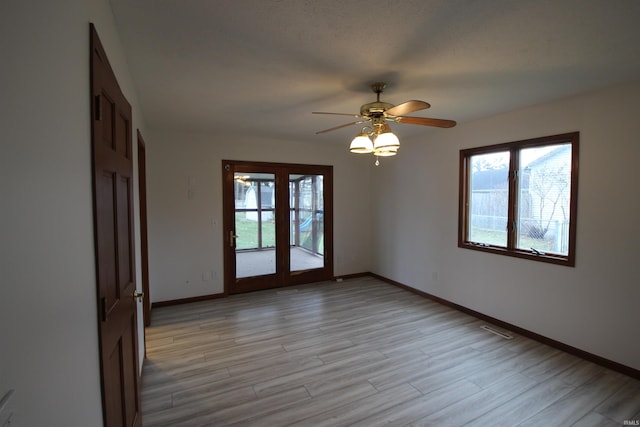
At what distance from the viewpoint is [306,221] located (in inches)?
217

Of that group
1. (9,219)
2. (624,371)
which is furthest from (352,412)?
(624,371)

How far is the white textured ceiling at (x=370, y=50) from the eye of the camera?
161 cm

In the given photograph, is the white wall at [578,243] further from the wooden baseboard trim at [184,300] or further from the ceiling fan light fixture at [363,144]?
Answer: the wooden baseboard trim at [184,300]

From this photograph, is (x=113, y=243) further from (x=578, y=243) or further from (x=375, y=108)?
(x=578, y=243)

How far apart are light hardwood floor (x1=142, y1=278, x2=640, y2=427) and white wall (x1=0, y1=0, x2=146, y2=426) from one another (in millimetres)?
1445

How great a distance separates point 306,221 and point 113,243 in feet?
13.7

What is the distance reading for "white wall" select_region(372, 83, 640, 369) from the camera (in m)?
2.67

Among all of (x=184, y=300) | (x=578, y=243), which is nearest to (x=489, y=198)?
(x=578, y=243)

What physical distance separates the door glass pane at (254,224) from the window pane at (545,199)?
3.59 metres

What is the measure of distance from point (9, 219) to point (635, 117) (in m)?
4.02

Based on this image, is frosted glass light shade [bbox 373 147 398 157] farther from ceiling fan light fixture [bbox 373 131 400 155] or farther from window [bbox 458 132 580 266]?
window [bbox 458 132 580 266]

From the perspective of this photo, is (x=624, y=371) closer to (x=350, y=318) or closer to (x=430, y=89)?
(x=350, y=318)

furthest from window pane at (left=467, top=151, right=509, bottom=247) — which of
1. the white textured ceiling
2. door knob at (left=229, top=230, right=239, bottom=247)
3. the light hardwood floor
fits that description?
door knob at (left=229, top=230, right=239, bottom=247)

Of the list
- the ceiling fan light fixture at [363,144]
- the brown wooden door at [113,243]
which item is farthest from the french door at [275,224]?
the brown wooden door at [113,243]
